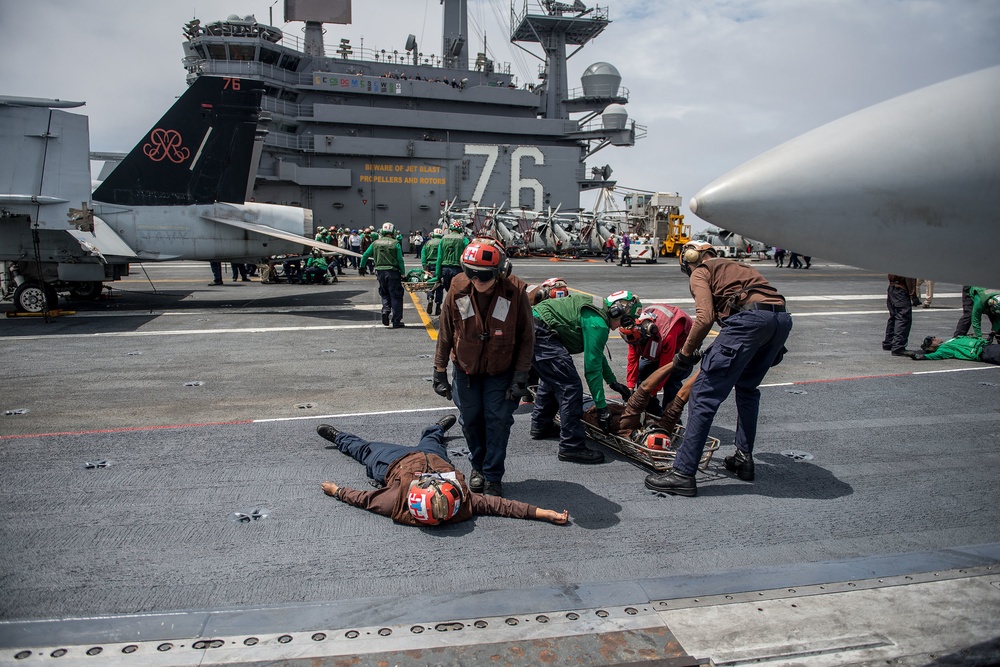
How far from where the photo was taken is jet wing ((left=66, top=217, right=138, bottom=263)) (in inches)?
542

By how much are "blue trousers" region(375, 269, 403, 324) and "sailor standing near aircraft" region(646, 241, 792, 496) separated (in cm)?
782

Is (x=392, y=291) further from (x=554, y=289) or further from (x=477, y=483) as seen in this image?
(x=477, y=483)

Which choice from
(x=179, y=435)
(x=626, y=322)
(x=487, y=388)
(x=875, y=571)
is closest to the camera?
(x=875, y=571)

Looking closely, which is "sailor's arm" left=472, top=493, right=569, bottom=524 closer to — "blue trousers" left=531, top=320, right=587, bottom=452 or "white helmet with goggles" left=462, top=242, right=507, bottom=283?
"blue trousers" left=531, top=320, right=587, bottom=452

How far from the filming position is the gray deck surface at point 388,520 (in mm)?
3672

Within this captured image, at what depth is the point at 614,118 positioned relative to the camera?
49688 mm

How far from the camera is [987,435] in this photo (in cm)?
628

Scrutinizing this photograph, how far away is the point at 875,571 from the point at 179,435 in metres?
5.81

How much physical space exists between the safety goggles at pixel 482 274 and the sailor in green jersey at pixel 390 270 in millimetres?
7427

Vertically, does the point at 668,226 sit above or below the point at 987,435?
above

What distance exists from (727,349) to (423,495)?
242 cm

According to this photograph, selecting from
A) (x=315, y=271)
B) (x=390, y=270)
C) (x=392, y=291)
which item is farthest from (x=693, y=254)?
(x=315, y=271)

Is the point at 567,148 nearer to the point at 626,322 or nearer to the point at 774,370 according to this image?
the point at 774,370

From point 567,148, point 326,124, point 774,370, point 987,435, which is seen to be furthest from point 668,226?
point 987,435
